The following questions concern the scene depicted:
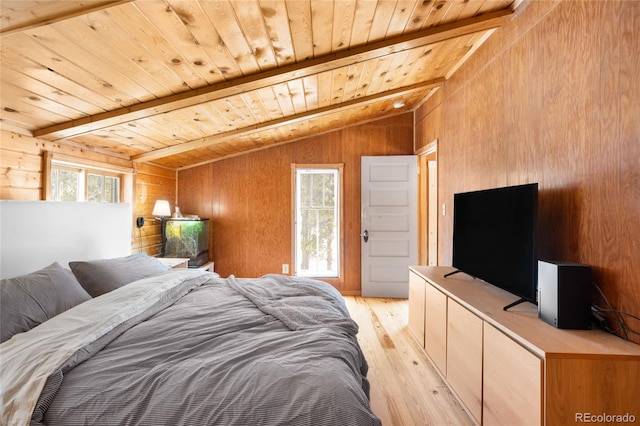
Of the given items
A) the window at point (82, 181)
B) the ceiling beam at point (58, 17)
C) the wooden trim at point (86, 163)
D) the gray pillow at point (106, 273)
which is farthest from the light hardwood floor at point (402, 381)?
the wooden trim at point (86, 163)

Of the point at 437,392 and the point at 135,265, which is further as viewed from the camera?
the point at 135,265

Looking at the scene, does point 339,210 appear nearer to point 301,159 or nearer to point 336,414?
point 301,159

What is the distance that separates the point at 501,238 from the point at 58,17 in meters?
2.69

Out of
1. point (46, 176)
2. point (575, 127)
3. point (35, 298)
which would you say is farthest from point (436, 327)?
point (46, 176)

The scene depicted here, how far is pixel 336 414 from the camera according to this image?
3.36 feet

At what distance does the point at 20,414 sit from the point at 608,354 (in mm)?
2164

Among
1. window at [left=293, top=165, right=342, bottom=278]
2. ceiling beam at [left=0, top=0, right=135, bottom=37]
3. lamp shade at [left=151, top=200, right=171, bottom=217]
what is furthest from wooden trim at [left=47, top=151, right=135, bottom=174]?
window at [left=293, top=165, right=342, bottom=278]

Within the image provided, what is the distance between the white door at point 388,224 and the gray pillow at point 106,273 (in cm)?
285

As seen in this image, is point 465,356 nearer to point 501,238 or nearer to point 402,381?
point 402,381

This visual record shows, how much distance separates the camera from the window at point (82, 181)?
2609 mm

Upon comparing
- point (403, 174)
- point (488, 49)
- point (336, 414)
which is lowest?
point (336, 414)

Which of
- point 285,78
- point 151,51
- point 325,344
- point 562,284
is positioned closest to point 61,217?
point 151,51

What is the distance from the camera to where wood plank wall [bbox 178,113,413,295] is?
15.0 ft

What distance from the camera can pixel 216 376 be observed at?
1149 millimetres
